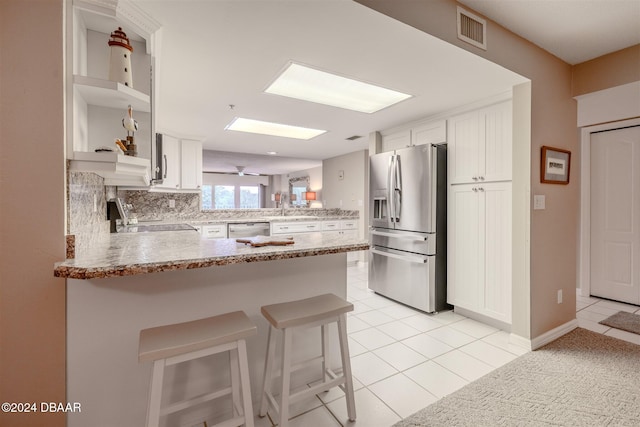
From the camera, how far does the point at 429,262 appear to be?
2.98 meters

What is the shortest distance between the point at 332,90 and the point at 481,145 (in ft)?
4.96

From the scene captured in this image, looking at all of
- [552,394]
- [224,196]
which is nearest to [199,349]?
[552,394]

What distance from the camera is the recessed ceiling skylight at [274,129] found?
3.90 meters

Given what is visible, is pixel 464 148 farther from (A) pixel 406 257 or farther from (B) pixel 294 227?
(B) pixel 294 227

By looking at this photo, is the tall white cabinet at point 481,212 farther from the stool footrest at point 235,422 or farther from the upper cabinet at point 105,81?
the upper cabinet at point 105,81

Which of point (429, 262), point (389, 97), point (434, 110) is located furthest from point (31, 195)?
point (434, 110)

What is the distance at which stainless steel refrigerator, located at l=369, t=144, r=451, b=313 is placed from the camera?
117 inches

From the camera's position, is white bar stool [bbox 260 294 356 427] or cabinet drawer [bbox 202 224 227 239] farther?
cabinet drawer [bbox 202 224 227 239]

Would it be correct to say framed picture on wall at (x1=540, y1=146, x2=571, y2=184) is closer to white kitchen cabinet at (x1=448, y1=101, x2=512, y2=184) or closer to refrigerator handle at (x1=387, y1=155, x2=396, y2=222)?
white kitchen cabinet at (x1=448, y1=101, x2=512, y2=184)

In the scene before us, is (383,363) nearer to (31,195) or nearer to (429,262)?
(429,262)

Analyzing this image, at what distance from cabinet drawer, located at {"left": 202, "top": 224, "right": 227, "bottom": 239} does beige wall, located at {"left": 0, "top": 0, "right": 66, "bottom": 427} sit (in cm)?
303

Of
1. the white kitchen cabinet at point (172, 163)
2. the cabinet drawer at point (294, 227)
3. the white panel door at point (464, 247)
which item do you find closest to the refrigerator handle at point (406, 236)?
the white panel door at point (464, 247)

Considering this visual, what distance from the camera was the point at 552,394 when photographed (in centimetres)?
174

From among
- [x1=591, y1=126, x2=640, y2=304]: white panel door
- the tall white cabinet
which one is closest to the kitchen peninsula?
the tall white cabinet
